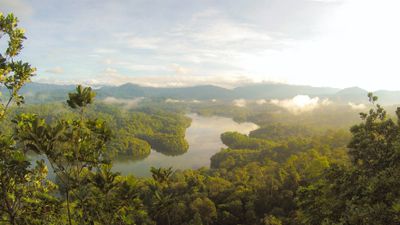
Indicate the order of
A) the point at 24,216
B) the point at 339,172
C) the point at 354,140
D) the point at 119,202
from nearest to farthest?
the point at 24,216, the point at 119,202, the point at 339,172, the point at 354,140

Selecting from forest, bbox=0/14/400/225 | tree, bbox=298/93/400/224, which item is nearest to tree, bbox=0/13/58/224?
forest, bbox=0/14/400/225

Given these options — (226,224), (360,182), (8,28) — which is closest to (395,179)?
(360,182)

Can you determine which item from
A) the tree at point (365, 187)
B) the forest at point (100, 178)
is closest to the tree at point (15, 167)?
the forest at point (100, 178)

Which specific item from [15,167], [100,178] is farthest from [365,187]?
[15,167]

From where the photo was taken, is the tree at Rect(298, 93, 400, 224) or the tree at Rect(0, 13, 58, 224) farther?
the tree at Rect(298, 93, 400, 224)

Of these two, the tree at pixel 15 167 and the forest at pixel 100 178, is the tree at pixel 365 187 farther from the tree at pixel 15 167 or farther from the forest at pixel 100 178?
the tree at pixel 15 167

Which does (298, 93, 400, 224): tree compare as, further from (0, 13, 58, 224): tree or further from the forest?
(0, 13, 58, 224): tree

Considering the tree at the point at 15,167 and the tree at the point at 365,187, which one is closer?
the tree at the point at 15,167

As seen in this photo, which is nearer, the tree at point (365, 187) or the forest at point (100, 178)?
the forest at point (100, 178)

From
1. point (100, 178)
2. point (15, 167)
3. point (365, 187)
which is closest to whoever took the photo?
point (15, 167)

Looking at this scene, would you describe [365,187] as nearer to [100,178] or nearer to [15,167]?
[100,178]

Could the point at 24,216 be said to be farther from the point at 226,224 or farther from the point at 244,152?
the point at 244,152
